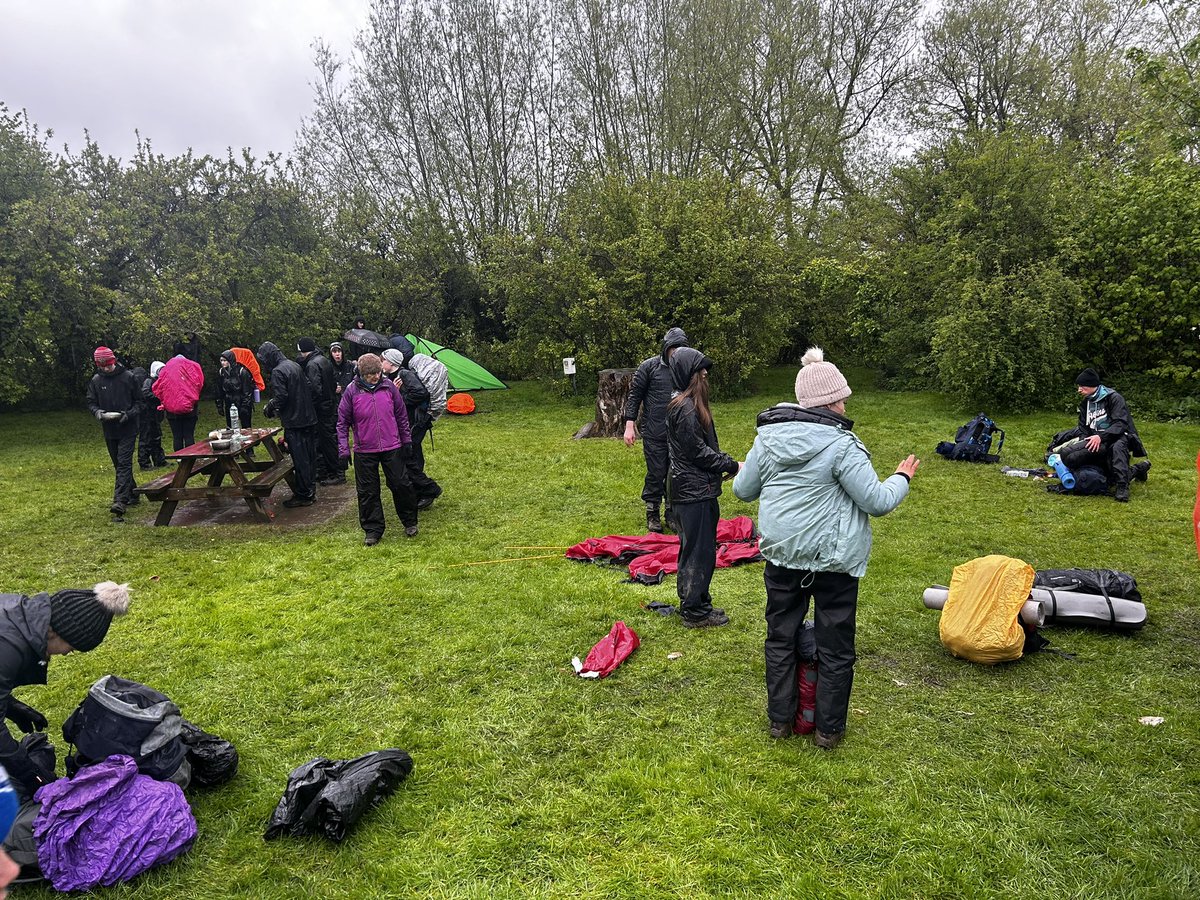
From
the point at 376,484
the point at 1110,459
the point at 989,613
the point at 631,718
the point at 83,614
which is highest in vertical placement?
the point at 83,614

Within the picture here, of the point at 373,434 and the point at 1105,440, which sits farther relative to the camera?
the point at 1105,440

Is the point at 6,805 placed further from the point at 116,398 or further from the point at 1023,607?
the point at 116,398

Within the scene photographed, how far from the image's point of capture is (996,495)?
880 centimetres

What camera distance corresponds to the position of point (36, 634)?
9.78 ft

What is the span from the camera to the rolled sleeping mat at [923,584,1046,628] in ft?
15.2

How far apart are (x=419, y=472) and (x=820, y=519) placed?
20.4ft

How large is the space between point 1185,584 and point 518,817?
18.6 feet

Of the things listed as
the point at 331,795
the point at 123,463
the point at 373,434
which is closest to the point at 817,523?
the point at 331,795

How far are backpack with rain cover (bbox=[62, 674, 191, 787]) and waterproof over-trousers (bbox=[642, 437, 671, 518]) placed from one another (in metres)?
4.79

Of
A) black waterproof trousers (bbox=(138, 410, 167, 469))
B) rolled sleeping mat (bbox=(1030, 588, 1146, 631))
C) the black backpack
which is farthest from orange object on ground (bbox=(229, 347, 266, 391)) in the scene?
rolled sleeping mat (bbox=(1030, 588, 1146, 631))

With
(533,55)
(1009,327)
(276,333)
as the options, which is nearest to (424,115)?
(533,55)

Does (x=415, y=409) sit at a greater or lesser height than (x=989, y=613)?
greater

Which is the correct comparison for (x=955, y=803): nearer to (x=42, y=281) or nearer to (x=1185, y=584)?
(x=1185, y=584)

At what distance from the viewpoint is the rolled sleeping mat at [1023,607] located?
15.2 ft
